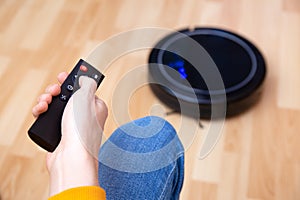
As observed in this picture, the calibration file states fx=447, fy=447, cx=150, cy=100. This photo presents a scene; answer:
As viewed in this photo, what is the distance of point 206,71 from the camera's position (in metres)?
1.29

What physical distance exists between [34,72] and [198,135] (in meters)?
0.56

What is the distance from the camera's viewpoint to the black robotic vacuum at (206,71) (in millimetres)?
1236

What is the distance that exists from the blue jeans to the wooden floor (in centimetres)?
25

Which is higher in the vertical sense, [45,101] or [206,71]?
[206,71]

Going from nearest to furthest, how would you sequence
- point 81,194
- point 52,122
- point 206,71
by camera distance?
point 81,194 < point 52,122 < point 206,71

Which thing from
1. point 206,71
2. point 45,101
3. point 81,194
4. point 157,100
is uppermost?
point 206,71

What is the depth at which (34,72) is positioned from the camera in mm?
1411

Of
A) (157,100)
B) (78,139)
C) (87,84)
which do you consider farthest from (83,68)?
(157,100)

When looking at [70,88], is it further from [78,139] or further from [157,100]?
[157,100]

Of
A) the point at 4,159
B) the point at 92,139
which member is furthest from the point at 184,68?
the point at 92,139

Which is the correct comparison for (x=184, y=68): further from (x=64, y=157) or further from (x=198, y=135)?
(x=64, y=157)

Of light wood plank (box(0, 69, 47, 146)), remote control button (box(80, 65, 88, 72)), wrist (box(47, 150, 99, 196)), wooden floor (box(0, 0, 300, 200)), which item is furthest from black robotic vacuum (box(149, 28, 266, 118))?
wrist (box(47, 150, 99, 196))

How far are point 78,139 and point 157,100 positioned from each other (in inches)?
27.6

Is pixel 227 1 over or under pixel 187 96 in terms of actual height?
over
